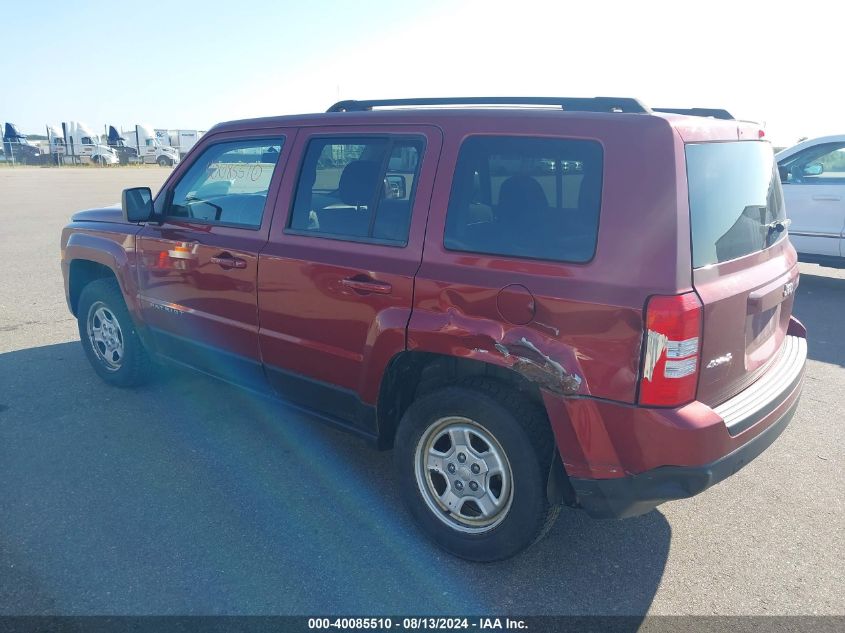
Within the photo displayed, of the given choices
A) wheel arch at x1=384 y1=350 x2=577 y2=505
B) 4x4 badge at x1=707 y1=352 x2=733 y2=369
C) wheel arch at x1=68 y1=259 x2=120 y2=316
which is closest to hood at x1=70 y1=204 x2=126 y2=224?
wheel arch at x1=68 y1=259 x2=120 y2=316

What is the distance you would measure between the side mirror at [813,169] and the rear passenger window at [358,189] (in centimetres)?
696

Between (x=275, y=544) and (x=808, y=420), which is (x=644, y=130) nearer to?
(x=275, y=544)

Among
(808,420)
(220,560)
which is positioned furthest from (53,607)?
(808,420)

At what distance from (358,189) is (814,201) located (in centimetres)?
718

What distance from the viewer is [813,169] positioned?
8156mm

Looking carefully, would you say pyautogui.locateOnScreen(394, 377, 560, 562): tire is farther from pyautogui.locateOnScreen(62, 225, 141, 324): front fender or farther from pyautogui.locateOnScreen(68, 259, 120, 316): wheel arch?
pyautogui.locateOnScreen(68, 259, 120, 316): wheel arch

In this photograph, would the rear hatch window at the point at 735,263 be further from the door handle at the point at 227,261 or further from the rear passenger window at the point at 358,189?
the door handle at the point at 227,261

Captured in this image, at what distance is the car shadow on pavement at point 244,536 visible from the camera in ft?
9.07

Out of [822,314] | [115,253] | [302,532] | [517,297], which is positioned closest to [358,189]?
[517,297]

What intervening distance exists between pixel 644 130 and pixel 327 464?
2.51 metres

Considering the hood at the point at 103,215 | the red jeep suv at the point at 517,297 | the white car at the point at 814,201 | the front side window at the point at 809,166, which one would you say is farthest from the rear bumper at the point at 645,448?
the front side window at the point at 809,166

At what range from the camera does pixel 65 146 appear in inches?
1869

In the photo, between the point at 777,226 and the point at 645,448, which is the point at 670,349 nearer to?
the point at 645,448

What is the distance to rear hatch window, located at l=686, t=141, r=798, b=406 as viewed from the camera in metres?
2.52
